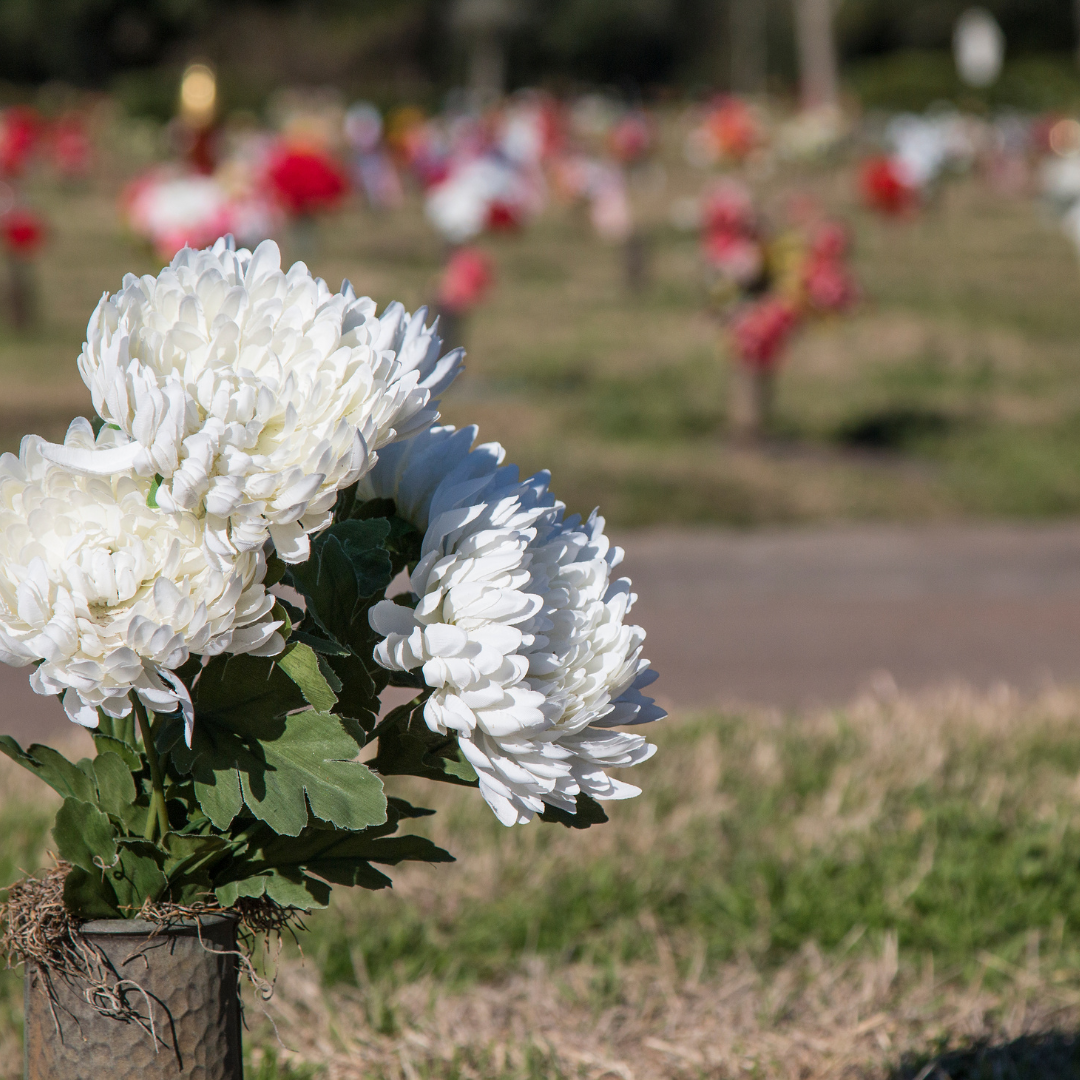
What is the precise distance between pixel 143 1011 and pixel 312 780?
0.35 metres

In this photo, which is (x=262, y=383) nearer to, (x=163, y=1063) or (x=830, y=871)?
(x=163, y=1063)

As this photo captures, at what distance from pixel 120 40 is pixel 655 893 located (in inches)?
2118

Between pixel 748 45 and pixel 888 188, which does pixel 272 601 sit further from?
pixel 748 45

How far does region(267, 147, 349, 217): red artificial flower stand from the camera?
29.8 feet

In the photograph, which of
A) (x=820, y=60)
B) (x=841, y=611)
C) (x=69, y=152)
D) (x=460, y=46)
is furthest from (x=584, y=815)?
(x=460, y=46)

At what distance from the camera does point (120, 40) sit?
50.9m

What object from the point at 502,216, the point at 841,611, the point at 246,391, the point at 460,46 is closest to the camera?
the point at 246,391

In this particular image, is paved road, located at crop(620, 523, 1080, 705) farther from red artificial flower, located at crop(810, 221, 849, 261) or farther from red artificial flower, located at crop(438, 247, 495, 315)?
red artificial flower, located at crop(438, 247, 495, 315)

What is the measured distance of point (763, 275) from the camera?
328 inches

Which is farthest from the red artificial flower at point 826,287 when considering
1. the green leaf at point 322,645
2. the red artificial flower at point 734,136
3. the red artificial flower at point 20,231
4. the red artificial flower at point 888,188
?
the red artificial flower at point 734,136

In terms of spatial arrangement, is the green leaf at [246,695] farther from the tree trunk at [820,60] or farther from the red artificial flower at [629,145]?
the tree trunk at [820,60]

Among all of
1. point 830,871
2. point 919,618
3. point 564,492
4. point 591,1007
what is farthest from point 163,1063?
point 564,492

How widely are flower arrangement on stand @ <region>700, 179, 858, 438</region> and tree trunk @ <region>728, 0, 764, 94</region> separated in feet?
183

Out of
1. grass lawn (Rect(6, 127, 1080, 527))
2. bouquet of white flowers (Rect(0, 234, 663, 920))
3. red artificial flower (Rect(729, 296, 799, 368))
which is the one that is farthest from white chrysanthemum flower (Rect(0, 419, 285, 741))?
red artificial flower (Rect(729, 296, 799, 368))
